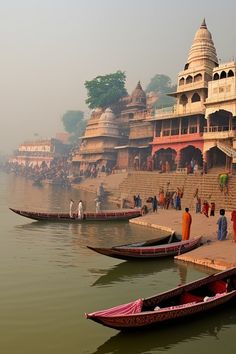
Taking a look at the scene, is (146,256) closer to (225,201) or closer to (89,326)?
(89,326)

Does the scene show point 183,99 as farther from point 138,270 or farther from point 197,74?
point 138,270

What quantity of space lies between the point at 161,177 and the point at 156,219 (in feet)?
33.4

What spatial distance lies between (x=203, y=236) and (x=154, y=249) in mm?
A: 4110

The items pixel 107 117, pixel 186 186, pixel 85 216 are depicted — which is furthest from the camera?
pixel 107 117

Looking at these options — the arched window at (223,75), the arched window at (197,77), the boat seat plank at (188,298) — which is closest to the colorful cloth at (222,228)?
the boat seat plank at (188,298)

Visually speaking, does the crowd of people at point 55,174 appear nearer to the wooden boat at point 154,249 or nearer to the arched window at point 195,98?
the arched window at point 195,98

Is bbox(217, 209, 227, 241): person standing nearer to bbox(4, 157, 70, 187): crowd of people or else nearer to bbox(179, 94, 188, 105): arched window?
bbox(179, 94, 188, 105): arched window

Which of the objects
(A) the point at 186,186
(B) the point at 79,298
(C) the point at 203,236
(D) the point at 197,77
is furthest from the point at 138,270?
(D) the point at 197,77

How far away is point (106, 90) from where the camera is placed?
6650cm

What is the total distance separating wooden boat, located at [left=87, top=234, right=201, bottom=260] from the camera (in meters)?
12.7

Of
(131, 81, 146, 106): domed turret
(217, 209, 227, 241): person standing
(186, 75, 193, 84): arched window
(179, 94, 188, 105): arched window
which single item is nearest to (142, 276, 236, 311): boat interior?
(217, 209, 227, 241): person standing

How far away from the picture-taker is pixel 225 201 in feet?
80.6

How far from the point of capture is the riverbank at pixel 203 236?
12.7m

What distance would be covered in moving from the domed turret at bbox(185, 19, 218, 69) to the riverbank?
1869cm
